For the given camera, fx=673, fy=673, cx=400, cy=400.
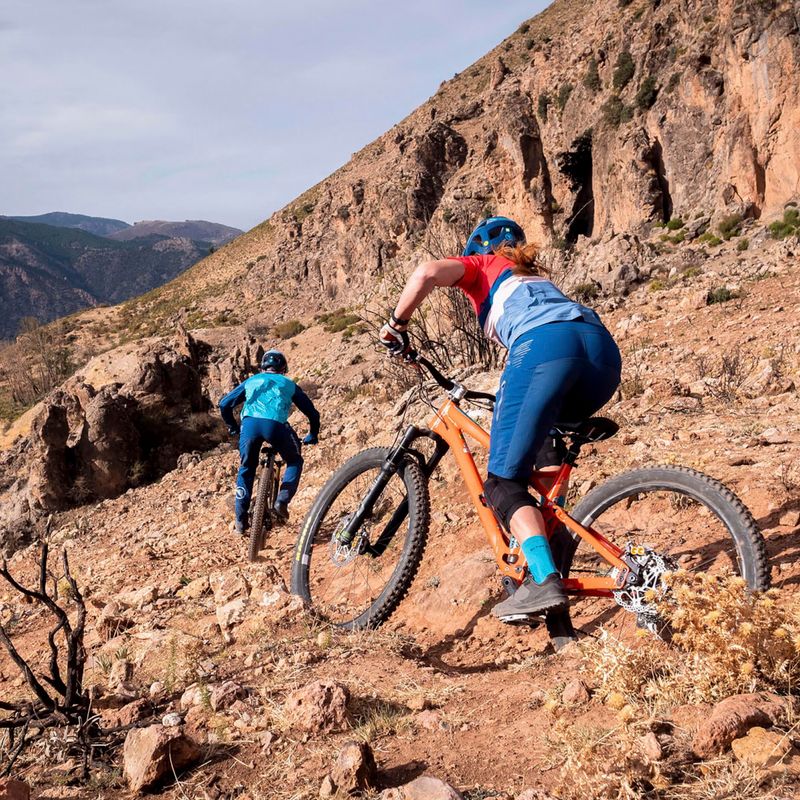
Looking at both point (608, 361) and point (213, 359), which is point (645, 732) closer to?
point (608, 361)

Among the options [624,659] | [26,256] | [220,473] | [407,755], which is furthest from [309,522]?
[26,256]

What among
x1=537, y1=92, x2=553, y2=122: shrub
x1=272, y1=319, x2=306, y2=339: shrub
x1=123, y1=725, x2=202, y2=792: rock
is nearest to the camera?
x1=123, y1=725, x2=202, y2=792: rock

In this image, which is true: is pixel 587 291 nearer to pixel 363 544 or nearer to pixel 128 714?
pixel 363 544

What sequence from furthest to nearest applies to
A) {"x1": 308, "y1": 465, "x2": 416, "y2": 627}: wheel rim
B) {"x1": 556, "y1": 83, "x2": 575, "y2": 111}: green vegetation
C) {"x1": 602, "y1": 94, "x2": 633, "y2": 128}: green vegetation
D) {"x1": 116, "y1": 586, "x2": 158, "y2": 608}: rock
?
{"x1": 556, "y1": 83, "x2": 575, "y2": 111}: green vegetation < {"x1": 602, "y1": 94, "x2": 633, "y2": 128}: green vegetation < {"x1": 116, "y1": 586, "x2": 158, "y2": 608}: rock < {"x1": 308, "y1": 465, "x2": 416, "y2": 627}: wheel rim

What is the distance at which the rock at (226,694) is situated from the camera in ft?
9.03

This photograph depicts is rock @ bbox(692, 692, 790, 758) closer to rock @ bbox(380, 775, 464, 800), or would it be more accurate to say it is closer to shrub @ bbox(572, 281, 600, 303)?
rock @ bbox(380, 775, 464, 800)

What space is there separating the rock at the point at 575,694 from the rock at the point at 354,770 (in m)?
0.75

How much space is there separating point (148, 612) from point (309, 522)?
1.72 m

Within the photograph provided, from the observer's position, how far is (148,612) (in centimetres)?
495

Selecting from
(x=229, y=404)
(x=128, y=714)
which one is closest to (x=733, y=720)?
(x=128, y=714)

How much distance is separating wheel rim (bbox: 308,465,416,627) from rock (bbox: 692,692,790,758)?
6.19 feet

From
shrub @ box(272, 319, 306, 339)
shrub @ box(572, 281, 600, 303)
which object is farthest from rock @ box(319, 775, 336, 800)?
shrub @ box(272, 319, 306, 339)

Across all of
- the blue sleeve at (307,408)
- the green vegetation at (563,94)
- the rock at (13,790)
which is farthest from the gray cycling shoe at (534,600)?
the green vegetation at (563,94)

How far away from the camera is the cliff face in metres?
23.6
